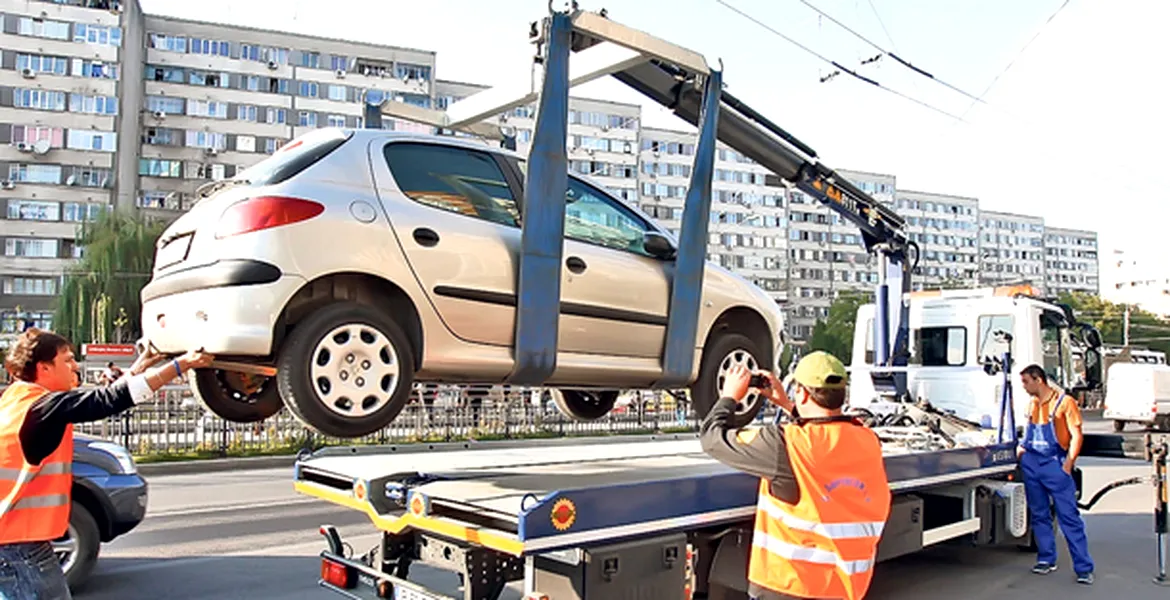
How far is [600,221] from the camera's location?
5.18 m

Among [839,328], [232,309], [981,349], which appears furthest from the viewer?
[839,328]

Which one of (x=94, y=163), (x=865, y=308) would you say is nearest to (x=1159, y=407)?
(x=865, y=308)

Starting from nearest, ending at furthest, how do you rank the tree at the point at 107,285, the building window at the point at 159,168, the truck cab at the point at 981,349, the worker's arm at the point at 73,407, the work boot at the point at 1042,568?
1. the worker's arm at the point at 73,407
2. the work boot at the point at 1042,568
3. the truck cab at the point at 981,349
4. the tree at the point at 107,285
5. the building window at the point at 159,168

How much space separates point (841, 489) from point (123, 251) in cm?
4640

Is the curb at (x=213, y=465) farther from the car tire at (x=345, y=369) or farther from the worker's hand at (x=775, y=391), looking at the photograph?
the worker's hand at (x=775, y=391)

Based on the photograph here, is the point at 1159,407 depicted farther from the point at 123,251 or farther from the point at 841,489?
the point at 123,251

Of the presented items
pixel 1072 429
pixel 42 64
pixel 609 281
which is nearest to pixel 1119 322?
pixel 1072 429

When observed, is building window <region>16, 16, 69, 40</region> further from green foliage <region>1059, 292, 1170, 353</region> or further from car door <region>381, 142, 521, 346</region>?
green foliage <region>1059, 292, 1170, 353</region>

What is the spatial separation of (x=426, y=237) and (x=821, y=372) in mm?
1940

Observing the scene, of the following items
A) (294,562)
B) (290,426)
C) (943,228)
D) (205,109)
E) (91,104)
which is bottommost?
(294,562)

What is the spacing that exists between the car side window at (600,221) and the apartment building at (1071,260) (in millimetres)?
121046

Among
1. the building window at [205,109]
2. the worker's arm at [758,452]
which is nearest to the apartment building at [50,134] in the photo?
the building window at [205,109]

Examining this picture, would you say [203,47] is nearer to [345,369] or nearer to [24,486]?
[345,369]

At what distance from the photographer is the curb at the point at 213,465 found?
13.5 metres
